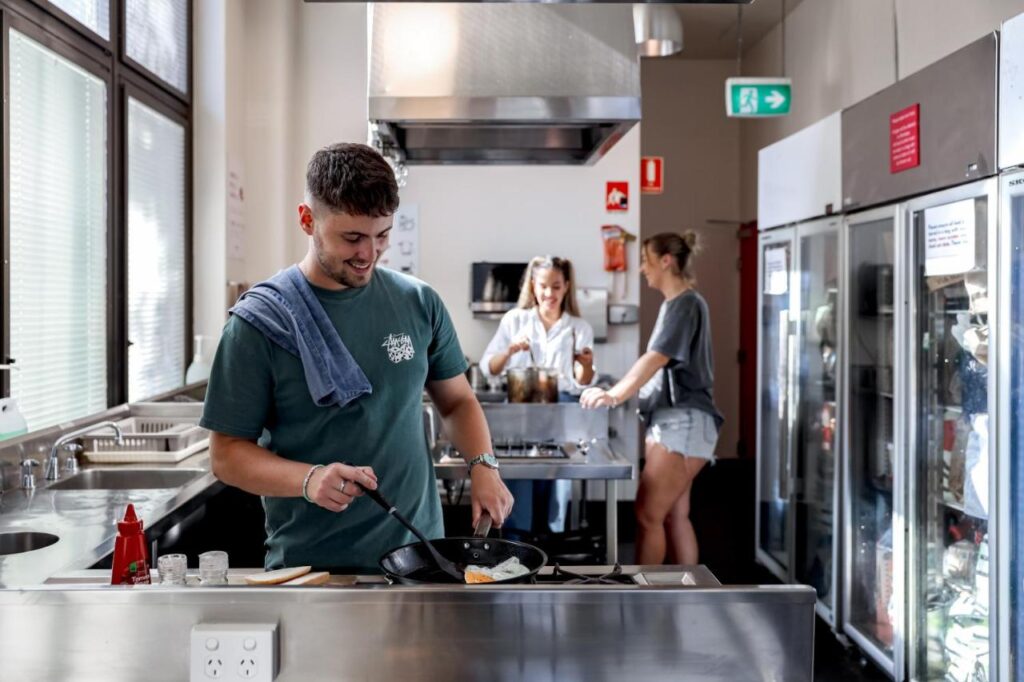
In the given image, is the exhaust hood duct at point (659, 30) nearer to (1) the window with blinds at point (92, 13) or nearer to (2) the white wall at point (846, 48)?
(2) the white wall at point (846, 48)

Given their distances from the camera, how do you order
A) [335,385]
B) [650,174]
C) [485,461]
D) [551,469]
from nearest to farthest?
[335,385] < [485,461] < [551,469] < [650,174]

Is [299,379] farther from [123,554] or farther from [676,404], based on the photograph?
[676,404]

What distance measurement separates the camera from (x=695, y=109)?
314 inches

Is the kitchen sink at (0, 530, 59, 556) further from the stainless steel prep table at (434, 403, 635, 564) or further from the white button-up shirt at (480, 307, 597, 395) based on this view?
the white button-up shirt at (480, 307, 597, 395)

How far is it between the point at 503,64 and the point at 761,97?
10.3 ft

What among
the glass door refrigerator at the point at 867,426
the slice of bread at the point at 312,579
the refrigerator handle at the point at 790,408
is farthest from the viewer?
the refrigerator handle at the point at 790,408

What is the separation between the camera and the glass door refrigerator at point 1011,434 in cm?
256

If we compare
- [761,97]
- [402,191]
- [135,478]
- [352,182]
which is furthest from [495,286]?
[352,182]

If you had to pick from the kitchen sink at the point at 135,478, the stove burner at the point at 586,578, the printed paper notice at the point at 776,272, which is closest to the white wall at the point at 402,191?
the printed paper notice at the point at 776,272

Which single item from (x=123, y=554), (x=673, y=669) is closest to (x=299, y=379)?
(x=123, y=554)

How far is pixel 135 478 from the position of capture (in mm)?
2979

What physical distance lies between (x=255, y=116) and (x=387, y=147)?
260cm

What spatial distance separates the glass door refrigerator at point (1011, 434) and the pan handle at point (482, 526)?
157cm

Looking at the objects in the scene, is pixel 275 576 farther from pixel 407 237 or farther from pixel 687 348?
pixel 407 237
